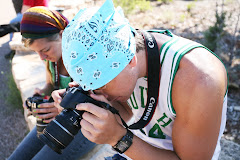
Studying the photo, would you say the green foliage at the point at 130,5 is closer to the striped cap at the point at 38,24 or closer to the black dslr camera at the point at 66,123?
the striped cap at the point at 38,24

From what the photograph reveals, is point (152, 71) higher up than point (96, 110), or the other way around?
point (152, 71)

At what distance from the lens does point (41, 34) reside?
7.04 feet

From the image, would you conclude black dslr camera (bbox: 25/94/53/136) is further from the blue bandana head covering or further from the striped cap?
the blue bandana head covering

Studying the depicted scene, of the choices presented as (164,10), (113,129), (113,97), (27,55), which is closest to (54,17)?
(113,97)

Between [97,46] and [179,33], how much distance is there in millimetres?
4489

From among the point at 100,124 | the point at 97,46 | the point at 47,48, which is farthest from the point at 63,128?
the point at 47,48

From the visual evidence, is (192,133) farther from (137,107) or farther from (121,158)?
(121,158)

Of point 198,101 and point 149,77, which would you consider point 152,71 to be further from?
point 198,101

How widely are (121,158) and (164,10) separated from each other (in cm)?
571

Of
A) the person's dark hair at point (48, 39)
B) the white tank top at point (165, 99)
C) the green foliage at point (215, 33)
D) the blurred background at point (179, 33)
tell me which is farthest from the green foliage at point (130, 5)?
the white tank top at point (165, 99)

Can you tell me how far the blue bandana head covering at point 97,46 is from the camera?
3.92ft

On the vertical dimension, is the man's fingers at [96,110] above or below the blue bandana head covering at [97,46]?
below

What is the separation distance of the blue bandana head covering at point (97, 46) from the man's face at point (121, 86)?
0.06m

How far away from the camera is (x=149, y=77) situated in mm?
1354
